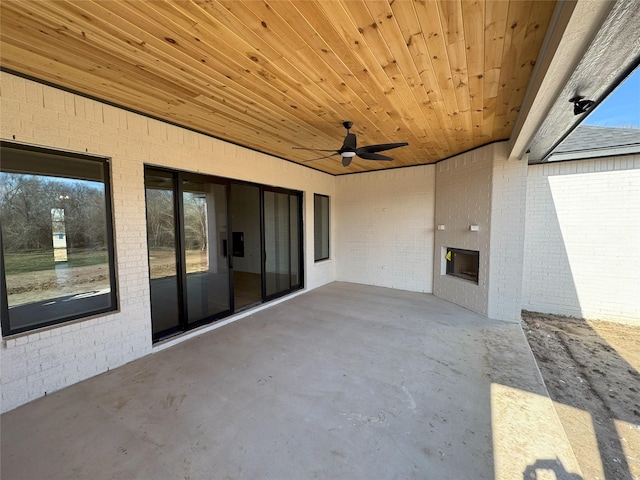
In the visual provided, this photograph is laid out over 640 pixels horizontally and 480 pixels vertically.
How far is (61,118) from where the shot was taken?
2.58 m

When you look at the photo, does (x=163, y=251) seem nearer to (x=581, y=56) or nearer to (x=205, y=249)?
(x=205, y=249)

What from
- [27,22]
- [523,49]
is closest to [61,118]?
[27,22]

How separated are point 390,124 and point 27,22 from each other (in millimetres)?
3455

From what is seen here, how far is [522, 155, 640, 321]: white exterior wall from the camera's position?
14.6ft

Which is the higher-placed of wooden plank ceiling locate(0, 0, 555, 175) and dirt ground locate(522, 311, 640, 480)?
wooden plank ceiling locate(0, 0, 555, 175)

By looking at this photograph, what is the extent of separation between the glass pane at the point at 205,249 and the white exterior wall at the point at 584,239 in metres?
5.73

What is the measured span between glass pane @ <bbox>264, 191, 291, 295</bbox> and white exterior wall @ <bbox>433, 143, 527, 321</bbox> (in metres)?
3.52

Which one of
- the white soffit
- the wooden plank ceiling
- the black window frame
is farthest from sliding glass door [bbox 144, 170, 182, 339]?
the white soffit

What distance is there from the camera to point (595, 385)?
9.30 ft

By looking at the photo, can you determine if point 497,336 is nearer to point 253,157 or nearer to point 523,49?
point 523,49

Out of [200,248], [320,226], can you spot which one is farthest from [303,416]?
[320,226]

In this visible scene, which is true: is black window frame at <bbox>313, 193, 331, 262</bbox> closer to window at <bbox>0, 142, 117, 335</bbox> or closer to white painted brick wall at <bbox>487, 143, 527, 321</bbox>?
white painted brick wall at <bbox>487, 143, 527, 321</bbox>

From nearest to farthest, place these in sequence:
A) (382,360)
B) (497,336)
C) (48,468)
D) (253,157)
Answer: (48,468) → (382,360) → (497,336) → (253,157)

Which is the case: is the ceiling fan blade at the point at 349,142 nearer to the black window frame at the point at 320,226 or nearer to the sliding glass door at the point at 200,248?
the sliding glass door at the point at 200,248
